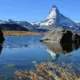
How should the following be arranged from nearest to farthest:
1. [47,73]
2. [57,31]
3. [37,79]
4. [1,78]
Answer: [37,79] < [47,73] < [1,78] < [57,31]

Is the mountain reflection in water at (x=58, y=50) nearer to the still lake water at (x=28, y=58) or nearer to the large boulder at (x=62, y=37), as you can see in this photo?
the still lake water at (x=28, y=58)

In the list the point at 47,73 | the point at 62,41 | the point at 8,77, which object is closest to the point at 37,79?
the point at 47,73

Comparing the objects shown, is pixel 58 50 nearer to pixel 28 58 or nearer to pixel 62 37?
pixel 28 58

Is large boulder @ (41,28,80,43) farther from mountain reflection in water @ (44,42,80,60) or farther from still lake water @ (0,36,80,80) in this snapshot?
still lake water @ (0,36,80,80)

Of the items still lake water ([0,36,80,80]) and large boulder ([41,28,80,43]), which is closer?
still lake water ([0,36,80,80])

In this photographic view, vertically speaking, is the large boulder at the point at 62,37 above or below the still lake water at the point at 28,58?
below

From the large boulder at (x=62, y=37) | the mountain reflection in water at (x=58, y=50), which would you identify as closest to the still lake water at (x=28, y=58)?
the mountain reflection in water at (x=58, y=50)

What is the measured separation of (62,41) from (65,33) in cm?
178

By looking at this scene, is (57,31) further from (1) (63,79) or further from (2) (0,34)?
(1) (63,79)

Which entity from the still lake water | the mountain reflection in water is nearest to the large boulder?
the mountain reflection in water

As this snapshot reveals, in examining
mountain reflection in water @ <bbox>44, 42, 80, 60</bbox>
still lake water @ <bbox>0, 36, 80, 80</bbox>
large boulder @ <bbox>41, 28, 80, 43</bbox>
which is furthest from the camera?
large boulder @ <bbox>41, 28, 80, 43</bbox>

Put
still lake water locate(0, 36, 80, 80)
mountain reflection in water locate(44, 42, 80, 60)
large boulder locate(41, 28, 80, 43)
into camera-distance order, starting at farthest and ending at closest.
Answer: large boulder locate(41, 28, 80, 43) < mountain reflection in water locate(44, 42, 80, 60) < still lake water locate(0, 36, 80, 80)

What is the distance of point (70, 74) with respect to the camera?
6.88 m

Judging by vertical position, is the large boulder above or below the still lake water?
below
